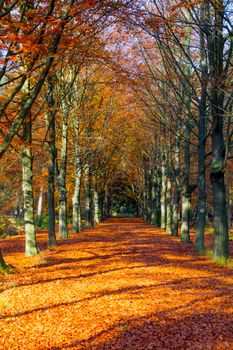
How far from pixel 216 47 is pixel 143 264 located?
290 inches

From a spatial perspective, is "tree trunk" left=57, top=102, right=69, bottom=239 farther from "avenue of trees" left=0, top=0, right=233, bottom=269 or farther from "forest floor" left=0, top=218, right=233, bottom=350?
"forest floor" left=0, top=218, right=233, bottom=350

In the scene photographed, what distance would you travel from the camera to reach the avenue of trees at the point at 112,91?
1051cm

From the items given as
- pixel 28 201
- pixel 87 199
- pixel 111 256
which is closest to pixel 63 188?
pixel 28 201

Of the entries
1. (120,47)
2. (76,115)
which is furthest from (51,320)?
(76,115)

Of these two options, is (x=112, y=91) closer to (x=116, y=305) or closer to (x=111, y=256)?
(x=111, y=256)

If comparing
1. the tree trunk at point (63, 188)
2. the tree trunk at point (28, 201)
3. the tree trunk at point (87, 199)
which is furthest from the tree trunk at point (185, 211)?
the tree trunk at point (87, 199)

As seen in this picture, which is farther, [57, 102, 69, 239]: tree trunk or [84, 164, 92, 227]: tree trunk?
[84, 164, 92, 227]: tree trunk

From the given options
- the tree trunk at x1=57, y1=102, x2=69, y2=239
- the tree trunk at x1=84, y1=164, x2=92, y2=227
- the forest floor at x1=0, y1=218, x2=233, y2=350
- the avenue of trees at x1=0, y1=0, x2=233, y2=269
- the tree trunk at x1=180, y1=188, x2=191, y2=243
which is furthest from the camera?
the tree trunk at x1=84, y1=164, x2=92, y2=227

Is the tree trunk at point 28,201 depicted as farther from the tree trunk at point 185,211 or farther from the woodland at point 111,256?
the tree trunk at point 185,211

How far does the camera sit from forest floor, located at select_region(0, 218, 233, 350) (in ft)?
18.5

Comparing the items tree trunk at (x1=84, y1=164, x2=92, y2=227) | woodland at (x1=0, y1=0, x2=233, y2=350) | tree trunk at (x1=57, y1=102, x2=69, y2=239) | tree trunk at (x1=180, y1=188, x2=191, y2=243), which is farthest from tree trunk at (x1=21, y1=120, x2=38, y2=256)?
tree trunk at (x1=84, y1=164, x2=92, y2=227)

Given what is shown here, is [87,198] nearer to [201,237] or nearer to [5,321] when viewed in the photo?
[201,237]

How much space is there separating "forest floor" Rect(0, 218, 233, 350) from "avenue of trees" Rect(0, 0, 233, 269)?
2.17m

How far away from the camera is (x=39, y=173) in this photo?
30656 millimetres
